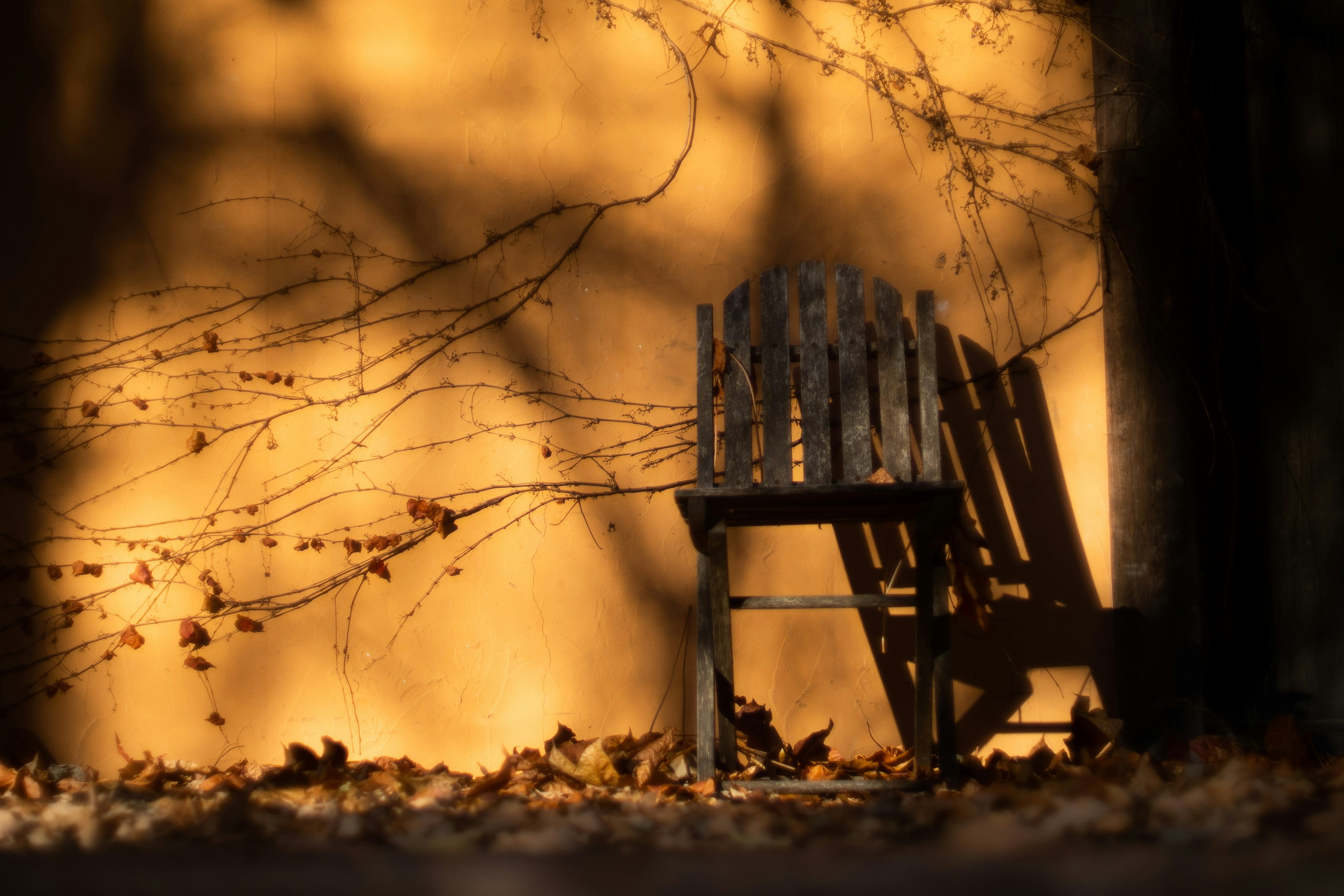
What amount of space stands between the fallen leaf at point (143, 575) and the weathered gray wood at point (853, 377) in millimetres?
2016

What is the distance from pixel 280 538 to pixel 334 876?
2136 millimetres

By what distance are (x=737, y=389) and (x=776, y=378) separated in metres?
0.10

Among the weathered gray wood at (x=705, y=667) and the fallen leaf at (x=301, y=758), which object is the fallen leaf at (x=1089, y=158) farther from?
the fallen leaf at (x=301, y=758)

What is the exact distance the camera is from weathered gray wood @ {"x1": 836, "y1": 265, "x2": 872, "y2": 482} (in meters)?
2.05

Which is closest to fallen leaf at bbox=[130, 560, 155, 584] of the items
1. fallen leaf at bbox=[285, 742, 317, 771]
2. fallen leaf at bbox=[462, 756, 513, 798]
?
fallen leaf at bbox=[285, 742, 317, 771]

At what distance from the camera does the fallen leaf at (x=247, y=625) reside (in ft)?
7.97

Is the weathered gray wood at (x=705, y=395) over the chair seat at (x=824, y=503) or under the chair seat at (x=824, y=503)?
over

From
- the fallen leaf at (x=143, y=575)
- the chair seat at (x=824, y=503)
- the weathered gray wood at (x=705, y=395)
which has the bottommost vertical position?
the fallen leaf at (x=143, y=575)

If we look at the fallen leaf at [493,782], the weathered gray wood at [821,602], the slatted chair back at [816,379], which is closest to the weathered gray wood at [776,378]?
the slatted chair back at [816,379]

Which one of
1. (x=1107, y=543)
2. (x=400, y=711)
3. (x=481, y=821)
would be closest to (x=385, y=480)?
(x=400, y=711)

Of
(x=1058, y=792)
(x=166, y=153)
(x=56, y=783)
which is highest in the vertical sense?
(x=166, y=153)

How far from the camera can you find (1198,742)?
213 cm

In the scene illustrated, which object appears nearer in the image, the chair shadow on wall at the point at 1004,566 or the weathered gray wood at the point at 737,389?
the weathered gray wood at the point at 737,389

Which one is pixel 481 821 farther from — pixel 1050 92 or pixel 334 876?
pixel 1050 92
